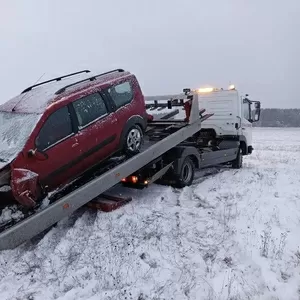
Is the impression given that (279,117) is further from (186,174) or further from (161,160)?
(161,160)

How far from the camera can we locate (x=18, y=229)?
204 inches

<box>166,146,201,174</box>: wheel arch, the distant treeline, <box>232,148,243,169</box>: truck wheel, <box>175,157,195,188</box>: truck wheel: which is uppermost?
<box>166,146,201,174</box>: wheel arch

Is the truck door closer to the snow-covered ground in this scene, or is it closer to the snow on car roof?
the snow-covered ground

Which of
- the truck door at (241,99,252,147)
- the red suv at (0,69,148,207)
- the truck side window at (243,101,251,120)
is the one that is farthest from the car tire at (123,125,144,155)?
the truck side window at (243,101,251,120)

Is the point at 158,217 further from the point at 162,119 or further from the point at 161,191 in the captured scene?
the point at 162,119

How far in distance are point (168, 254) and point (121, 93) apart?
3.68 metres

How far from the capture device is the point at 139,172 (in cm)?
798

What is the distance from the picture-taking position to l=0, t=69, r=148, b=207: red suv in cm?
568

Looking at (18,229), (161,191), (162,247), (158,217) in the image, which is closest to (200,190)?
(161,191)

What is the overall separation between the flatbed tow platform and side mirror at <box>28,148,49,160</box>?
74 centimetres

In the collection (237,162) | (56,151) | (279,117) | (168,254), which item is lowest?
(279,117)

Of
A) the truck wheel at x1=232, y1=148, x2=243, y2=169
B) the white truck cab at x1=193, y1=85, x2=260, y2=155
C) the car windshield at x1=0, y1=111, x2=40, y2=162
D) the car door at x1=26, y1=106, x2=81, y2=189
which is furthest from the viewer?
the truck wheel at x1=232, y1=148, x2=243, y2=169

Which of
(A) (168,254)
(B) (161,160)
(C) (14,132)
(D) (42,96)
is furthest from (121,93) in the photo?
(A) (168,254)

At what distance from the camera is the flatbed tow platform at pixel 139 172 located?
17.9 ft
